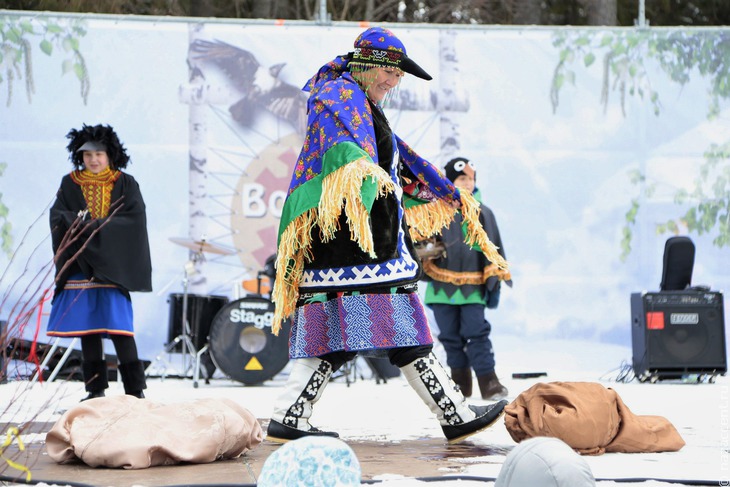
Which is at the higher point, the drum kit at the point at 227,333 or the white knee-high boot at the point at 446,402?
the white knee-high boot at the point at 446,402

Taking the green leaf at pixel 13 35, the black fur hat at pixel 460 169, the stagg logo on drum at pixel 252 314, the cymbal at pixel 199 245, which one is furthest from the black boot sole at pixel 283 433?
the green leaf at pixel 13 35

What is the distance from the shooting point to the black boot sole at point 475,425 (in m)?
3.88

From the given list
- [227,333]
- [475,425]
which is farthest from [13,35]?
[475,425]

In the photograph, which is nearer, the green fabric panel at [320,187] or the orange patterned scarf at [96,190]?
the green fabric panel at [320,187]

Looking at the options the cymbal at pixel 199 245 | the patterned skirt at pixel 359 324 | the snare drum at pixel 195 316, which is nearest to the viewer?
the patterned skirt at pixel 359 324

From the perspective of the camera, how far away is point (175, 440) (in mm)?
3443

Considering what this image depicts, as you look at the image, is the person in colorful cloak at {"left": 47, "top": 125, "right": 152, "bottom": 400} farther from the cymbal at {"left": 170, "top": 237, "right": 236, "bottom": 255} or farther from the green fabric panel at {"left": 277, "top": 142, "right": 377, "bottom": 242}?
the cymbal at {"left": 170, "top": 237, "right": 236, "bottom": 255}

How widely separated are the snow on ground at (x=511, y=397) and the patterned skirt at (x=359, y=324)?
48 centimetres

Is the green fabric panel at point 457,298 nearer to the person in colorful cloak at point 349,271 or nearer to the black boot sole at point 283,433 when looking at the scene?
the person in colorful cloak at point 349,271

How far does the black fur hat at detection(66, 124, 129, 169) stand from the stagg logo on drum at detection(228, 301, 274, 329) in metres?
2.30

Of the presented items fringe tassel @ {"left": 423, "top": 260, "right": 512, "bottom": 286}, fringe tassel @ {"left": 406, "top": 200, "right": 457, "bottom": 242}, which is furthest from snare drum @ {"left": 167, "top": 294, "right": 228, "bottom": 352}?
fringe tassel @ {"left": 406, "top": 200, "right": 457, "bottom": 242}

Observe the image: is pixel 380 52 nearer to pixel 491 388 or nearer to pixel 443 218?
pixel 443 218

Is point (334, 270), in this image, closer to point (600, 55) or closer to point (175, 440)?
point (175, 440)

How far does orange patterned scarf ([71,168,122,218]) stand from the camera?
568 cm
